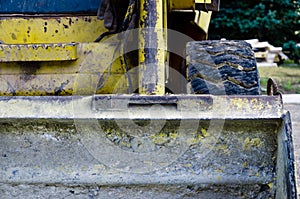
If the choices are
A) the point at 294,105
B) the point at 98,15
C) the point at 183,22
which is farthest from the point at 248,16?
the point at 98,15

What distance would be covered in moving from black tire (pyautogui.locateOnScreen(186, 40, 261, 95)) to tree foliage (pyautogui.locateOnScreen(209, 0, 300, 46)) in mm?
8573

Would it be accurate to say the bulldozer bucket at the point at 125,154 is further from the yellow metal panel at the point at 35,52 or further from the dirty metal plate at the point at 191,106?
the yellow metal panel at the point at 35,52

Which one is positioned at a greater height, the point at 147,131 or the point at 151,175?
the point at 147,131

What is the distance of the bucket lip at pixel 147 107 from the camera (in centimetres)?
148

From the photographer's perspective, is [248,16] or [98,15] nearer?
[98,15]

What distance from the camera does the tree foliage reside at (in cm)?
1059

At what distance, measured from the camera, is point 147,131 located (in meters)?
1.60

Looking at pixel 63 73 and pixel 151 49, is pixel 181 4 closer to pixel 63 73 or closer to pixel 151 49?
pixel 151 49

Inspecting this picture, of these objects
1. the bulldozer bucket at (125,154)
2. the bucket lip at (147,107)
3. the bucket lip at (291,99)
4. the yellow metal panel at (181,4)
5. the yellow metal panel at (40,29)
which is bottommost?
the bulldozer bucket at (125,154)

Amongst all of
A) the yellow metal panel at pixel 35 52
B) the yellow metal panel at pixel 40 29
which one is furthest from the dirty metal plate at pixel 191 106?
the yellow metal panel at pixel 40 29

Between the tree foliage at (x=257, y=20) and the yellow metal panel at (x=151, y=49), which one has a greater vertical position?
the tree foliage at (x=257, y=20)

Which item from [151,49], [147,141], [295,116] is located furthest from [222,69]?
[295,116]

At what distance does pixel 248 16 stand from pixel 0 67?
9498 millimetres

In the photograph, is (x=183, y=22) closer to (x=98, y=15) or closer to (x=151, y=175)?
(x=98, y=15)
